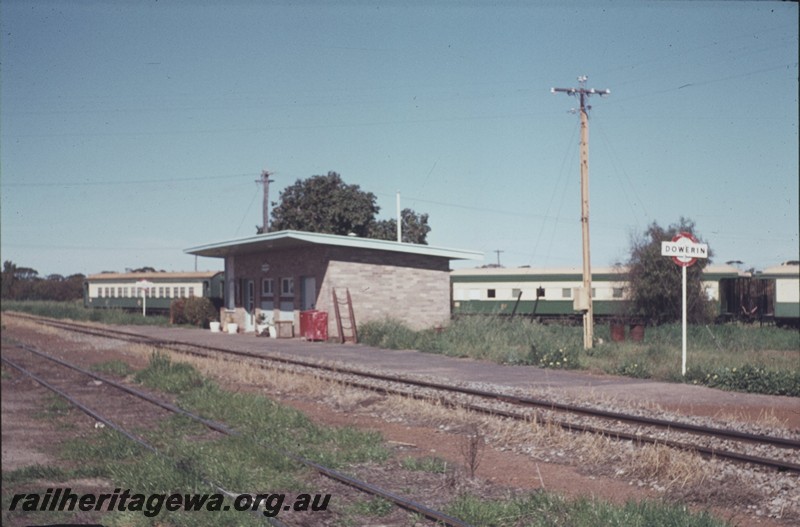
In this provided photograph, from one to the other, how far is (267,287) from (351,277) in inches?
252

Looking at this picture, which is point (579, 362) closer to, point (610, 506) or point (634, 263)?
point (610, 506)

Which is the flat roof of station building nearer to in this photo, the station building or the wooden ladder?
the station building

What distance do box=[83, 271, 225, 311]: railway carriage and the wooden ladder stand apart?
22413 millimetres

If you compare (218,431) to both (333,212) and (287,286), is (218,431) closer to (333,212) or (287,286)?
(287,286)

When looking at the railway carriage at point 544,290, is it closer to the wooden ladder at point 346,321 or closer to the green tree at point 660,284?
the green tree at point 660,284

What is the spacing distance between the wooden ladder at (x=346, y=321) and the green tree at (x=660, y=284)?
1326 cm

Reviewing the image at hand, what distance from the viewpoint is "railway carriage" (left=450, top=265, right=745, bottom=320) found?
3406cm

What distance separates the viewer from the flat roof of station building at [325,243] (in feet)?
85.0

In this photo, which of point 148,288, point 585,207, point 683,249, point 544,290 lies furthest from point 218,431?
point 148,288

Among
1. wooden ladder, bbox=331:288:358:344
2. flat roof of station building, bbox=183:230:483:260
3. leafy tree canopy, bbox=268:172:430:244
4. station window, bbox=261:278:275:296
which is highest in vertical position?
leafy tree canopy, bbox=268:172:430:244

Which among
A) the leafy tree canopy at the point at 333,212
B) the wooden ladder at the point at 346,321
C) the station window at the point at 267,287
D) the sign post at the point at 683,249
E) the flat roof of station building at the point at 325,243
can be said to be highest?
the leafy tree canopy at the point at 333,212

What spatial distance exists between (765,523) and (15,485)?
667cm

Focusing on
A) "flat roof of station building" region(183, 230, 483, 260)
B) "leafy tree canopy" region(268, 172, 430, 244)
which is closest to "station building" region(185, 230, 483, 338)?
"flat roof of station building" region(183, 230, 483, 260)

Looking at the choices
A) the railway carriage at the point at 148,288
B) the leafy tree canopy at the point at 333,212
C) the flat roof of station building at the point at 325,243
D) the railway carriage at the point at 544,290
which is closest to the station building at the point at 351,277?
the flat roof of station building at the point at 325,243
